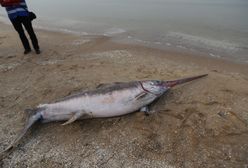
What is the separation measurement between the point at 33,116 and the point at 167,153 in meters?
2.17

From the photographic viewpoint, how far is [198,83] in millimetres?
5273

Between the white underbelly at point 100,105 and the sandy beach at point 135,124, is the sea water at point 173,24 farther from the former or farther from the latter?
the white underbelly at point 100,105

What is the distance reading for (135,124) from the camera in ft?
13.8

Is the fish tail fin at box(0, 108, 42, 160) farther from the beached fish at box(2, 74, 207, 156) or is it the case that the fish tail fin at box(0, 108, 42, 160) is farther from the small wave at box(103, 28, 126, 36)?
the small wave at box(103, 28, 126, 36)

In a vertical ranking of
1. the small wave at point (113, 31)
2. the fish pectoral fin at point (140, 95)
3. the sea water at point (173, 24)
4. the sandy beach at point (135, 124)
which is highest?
the fish pectoral fin at point (140, 95)

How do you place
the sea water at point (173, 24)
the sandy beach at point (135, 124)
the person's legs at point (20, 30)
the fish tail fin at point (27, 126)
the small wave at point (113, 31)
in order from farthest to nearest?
the small wave at point (113, 31), the sea water at point (173, 24), the person's legs at point (20, 30), the fish tail fin at point (27, 126), the sandy beach at point (135, 124)

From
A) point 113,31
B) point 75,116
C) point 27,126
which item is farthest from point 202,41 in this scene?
point 27,126

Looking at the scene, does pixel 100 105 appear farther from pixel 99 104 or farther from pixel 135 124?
pixel 135 124

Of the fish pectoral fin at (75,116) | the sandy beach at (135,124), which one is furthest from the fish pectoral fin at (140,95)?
the fish pectoral fin at (75,116)

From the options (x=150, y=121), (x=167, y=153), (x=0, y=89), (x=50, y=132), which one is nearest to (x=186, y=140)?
(x=167, y=153)

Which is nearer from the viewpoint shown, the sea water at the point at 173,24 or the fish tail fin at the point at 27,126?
the fish tail fin at the point at 27,126

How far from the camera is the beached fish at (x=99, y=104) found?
4.26m

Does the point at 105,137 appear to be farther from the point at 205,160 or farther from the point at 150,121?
the point at 205,160

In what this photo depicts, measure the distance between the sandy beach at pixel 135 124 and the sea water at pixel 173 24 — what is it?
6.65 feet
